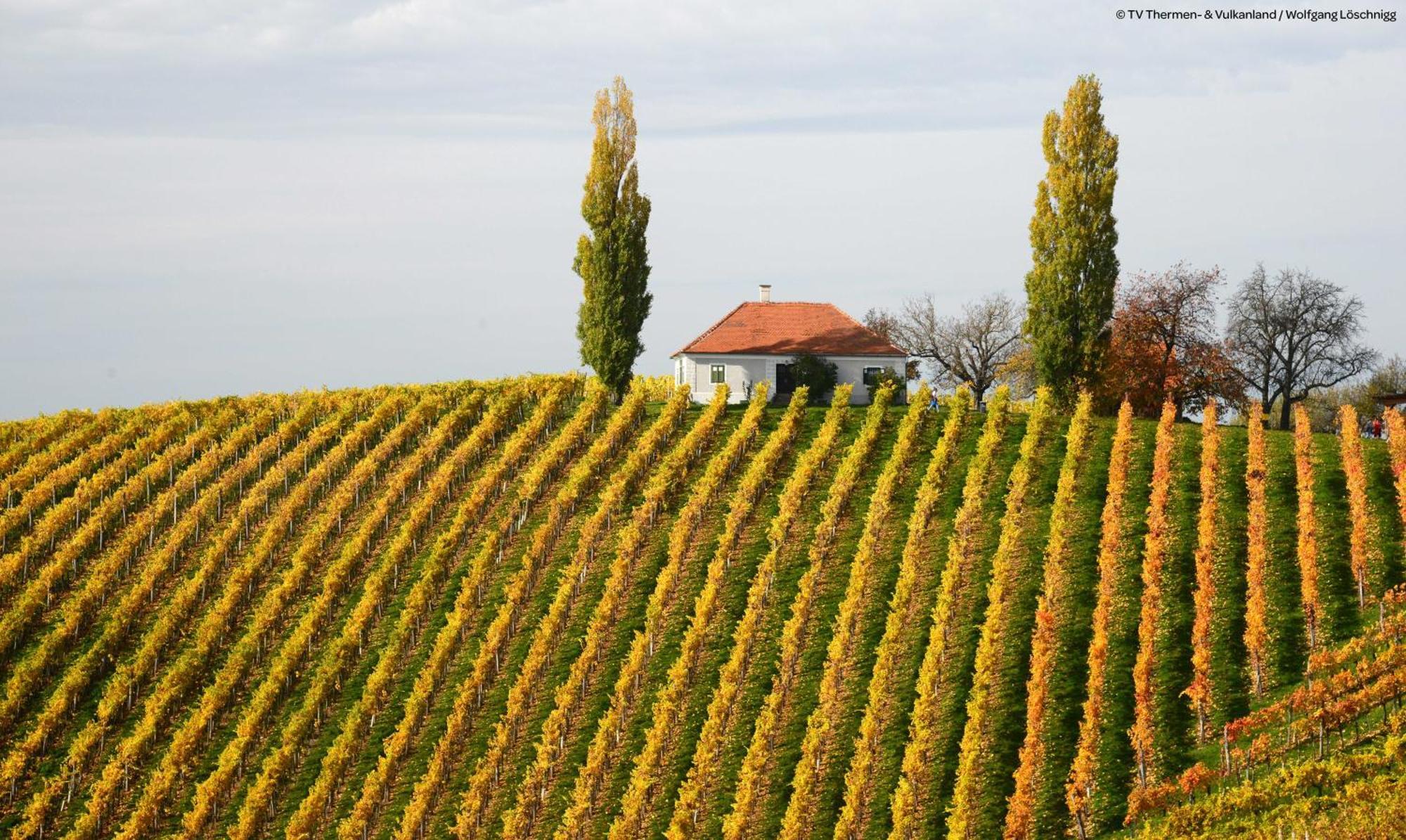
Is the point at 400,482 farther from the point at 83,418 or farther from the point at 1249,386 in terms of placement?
the point at 1249,386

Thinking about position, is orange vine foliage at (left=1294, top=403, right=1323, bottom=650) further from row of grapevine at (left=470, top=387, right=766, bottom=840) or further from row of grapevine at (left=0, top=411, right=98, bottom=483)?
row of grapevine at (left=0, top=411, right=98, bottom=483)

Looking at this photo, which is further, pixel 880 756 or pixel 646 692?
pixel 646 692

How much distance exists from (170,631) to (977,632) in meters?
21.9

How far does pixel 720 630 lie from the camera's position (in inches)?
1591

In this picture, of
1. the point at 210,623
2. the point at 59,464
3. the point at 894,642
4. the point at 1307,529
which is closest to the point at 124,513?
the point at 59,464

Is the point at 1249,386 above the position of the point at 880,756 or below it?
above

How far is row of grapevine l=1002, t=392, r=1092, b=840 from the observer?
3228 centimetres

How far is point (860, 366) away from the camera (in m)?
59.8

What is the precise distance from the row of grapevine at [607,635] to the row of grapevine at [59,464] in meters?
17.7

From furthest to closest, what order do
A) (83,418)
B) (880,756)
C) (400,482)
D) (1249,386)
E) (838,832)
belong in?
1. (1249,386)
2. (83,418)
3. (400,482)
4. (880,756)
5. (838,832)

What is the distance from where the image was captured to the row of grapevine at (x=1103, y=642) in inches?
1267

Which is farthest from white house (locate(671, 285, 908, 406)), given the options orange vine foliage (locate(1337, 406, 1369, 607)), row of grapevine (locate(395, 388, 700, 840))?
orange vine foliage (locate(1337, 406, 1369, 607))

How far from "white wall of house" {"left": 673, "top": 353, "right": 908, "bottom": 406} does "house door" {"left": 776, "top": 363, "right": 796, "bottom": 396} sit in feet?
0.45

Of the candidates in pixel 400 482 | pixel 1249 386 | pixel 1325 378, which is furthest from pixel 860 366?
pixel 1325 378
